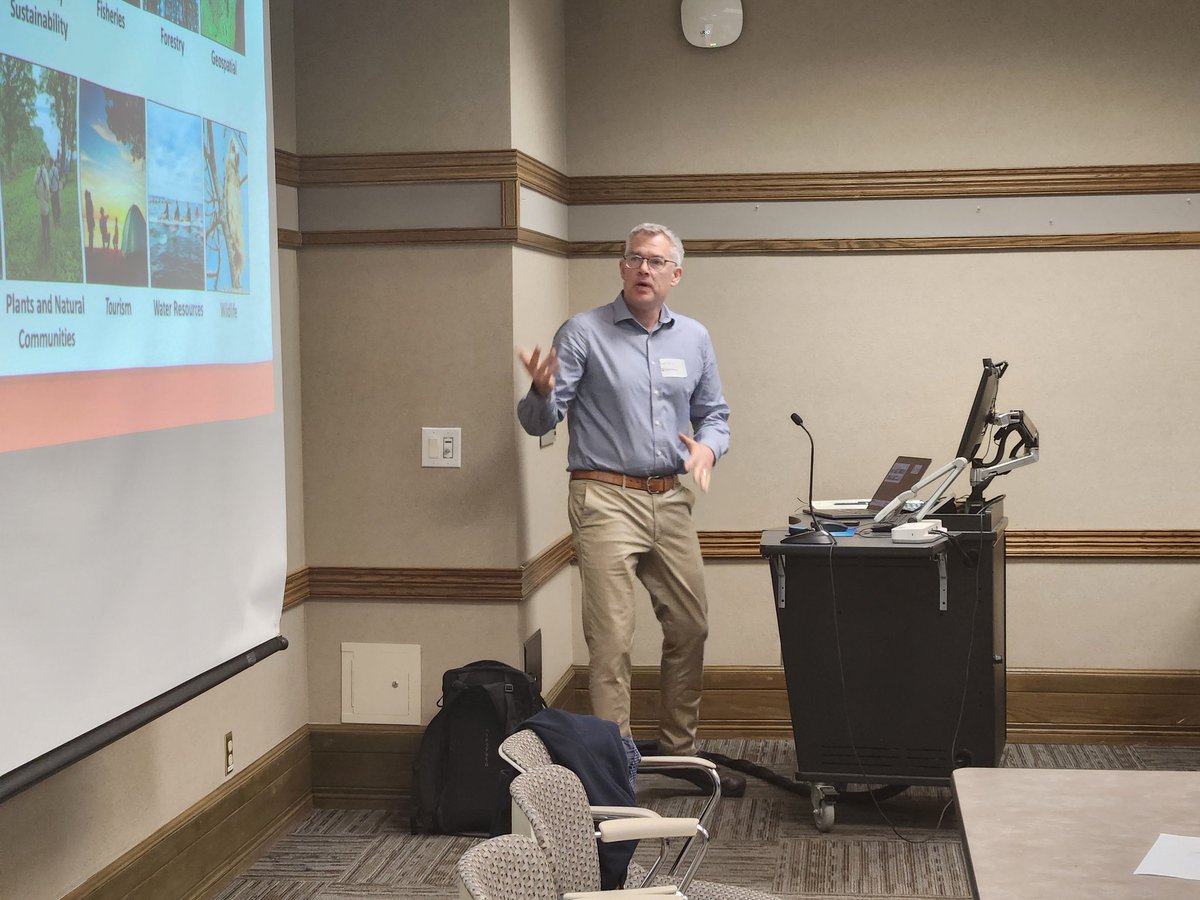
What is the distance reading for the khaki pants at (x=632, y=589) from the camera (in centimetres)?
419

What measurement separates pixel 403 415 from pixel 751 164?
1.74 m

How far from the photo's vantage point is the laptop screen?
4207mm

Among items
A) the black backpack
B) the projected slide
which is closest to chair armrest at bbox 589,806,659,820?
the projected slide

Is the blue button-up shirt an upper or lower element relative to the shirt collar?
lower

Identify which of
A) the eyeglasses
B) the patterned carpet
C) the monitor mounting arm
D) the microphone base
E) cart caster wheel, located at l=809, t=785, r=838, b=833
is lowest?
the patterned carpet

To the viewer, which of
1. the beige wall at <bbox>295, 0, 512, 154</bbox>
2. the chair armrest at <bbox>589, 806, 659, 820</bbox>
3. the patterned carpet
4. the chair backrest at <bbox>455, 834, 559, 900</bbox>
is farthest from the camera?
the beige wall at <bbox>295, 0, 512, 154</bbox>

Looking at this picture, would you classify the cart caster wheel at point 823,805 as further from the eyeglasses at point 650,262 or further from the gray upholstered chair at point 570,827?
the eyeglasses at point 650,262

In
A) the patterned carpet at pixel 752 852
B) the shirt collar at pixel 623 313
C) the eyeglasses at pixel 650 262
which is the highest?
the eyeglasses at pixel 650 262

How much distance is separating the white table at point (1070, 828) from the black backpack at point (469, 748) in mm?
1942

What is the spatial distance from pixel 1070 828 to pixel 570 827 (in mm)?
879

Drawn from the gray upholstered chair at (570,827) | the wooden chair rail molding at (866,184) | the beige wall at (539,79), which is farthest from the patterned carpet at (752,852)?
the beige wall at (539,79)

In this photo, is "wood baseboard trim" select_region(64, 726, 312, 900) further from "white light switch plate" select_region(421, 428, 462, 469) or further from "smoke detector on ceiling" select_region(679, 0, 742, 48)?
"smoke detector on ceiling" select_region(679, 0, 742, 48)

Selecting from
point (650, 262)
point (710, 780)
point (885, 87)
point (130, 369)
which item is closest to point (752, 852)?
point (710, 780)

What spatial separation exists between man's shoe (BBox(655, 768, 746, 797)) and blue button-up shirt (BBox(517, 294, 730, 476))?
1059 mm
